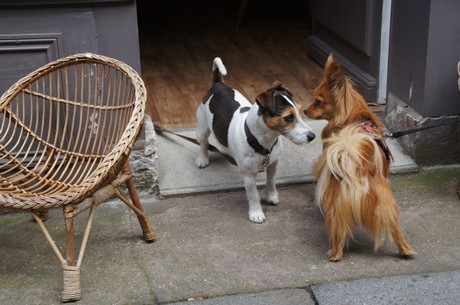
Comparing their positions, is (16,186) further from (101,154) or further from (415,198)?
(415,198)

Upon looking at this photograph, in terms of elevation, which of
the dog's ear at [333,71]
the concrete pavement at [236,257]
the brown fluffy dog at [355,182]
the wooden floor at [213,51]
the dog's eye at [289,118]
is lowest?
the concrete pavement at [236,257]

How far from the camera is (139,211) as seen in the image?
4008 millimetres

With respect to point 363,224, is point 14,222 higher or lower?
lower

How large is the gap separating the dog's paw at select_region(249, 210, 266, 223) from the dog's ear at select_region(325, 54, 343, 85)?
35.3 inches

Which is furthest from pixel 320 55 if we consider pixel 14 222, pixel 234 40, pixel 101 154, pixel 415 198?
pixel 14 222

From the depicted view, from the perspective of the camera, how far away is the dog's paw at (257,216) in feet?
14.1

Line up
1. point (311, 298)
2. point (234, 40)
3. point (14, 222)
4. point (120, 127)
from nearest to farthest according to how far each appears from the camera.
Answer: point (311, 298) → point (120, 127) → point (14, 222) → point (234, 40)

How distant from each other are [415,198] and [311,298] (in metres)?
1.30

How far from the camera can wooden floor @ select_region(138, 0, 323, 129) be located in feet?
19.6

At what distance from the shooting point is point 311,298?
11.7 feet

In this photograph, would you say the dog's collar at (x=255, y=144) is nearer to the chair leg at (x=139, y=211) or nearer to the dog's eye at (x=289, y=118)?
the dog's eye at (x=289, y=118)

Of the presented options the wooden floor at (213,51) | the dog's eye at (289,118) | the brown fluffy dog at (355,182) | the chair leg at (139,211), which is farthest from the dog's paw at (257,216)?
the wooden floor at (213,51)

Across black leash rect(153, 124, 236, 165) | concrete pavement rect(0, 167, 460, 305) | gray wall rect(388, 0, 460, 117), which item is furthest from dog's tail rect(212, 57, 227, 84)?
gray wall rect(388, 0, 460, 117)

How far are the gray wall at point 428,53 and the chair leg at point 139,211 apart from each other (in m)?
1.95
